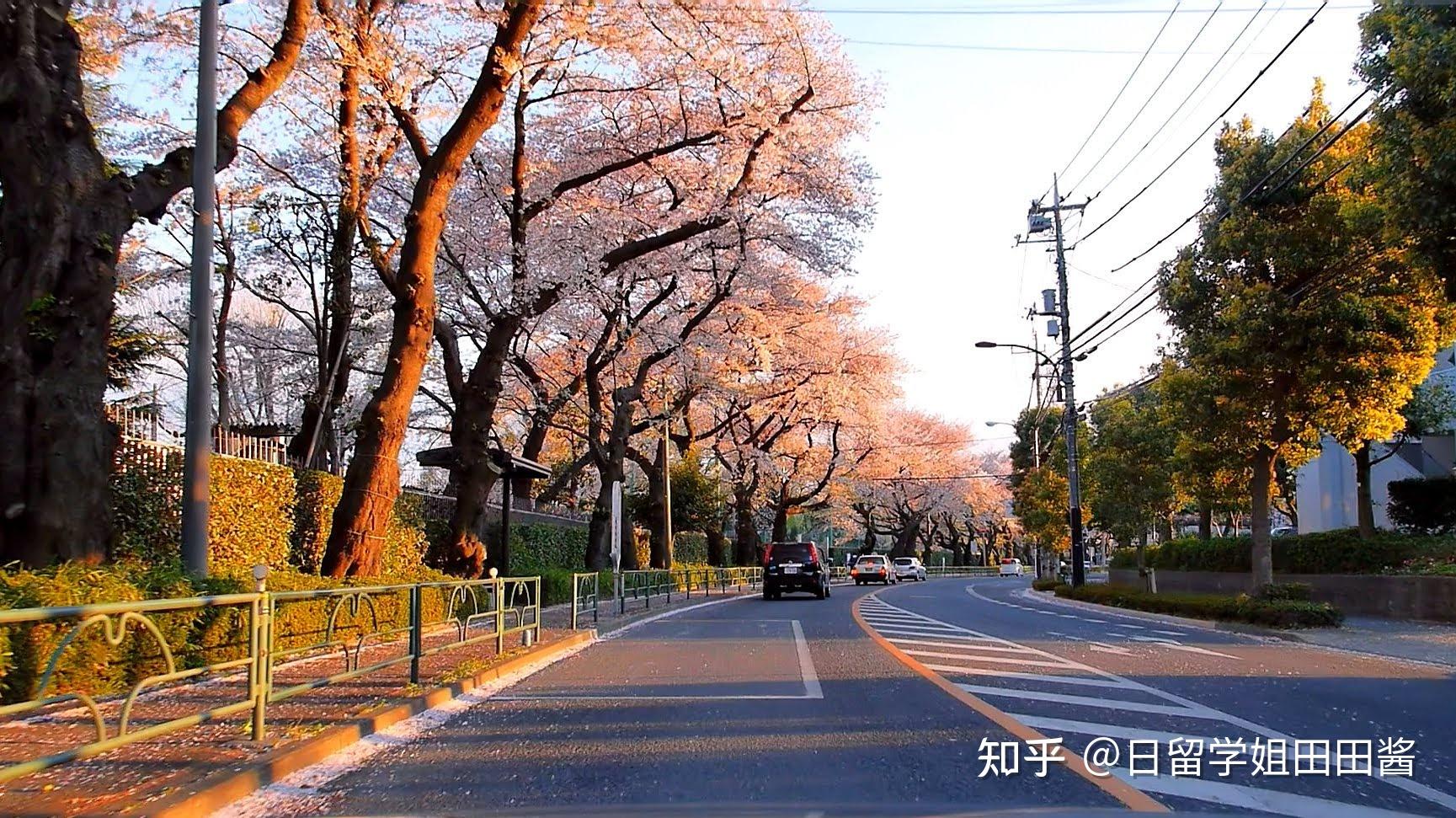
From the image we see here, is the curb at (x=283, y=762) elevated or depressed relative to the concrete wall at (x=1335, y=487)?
depressed

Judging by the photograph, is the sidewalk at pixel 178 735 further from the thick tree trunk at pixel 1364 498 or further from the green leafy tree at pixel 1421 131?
the thick tree trunk at pixel 1364 498

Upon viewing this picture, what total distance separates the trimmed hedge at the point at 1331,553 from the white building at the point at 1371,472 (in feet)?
12.7

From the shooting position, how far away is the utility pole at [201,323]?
1112cm

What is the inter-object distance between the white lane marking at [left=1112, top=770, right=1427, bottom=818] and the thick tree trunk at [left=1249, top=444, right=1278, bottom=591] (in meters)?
16.3

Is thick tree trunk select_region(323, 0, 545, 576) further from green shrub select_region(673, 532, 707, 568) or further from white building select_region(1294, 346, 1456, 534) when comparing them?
green shrub select_region(673, 532, 707, 568)

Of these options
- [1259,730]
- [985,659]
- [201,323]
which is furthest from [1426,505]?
[201,323]

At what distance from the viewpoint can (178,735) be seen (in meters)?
7.47

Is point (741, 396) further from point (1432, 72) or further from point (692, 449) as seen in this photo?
point (1432, 72)

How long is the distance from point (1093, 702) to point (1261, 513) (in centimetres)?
1412

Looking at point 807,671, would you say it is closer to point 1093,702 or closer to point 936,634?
point 1093,702

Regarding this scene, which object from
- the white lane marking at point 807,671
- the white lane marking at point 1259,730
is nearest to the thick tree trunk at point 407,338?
the white lane marking at point 807,671

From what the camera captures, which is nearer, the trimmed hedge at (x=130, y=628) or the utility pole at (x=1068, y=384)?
the trimmed hedge at (x=130, y=628)

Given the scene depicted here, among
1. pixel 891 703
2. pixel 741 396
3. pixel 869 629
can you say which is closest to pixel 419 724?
pixel 891 703

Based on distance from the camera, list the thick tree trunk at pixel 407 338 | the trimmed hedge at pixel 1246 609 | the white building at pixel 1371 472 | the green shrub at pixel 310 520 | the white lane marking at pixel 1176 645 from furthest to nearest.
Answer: the white building at pixel 1371 472 → the trimmed hedge at pixel 1246 609 → the green shrub at pixel 310 520 → the thick tree trunk at pixel 407 338 → the white lane marking at pixel 1176 645
